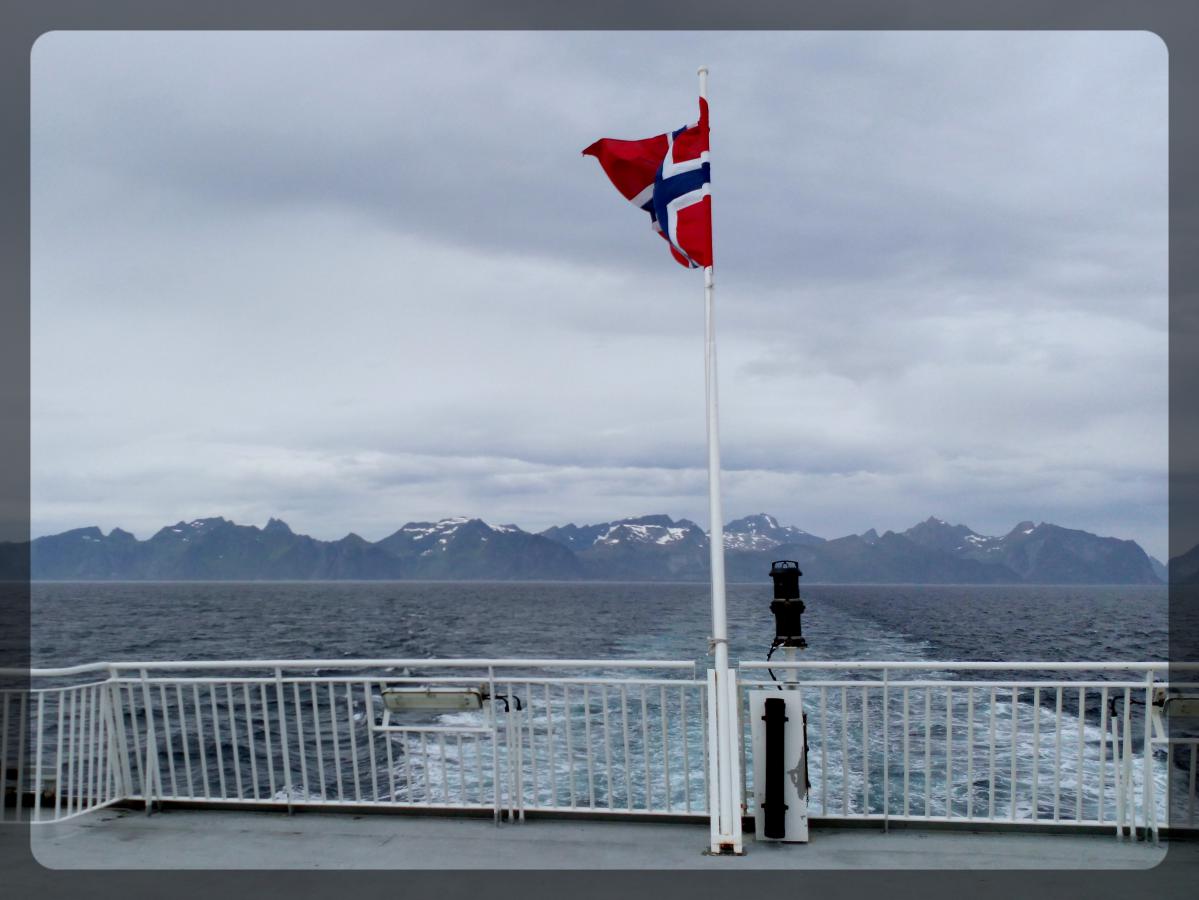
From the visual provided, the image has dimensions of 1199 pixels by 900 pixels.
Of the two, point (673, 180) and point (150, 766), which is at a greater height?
point (673, 180)

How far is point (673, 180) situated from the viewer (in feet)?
20.0

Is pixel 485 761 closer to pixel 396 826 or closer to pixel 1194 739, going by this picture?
pixel 396 826

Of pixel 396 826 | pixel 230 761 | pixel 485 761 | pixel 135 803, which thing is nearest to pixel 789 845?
pixel 396 826

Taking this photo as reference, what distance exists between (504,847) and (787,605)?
2.12m

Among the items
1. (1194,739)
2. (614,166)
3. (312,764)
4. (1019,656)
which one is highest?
(614,166)

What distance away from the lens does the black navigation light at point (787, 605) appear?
553cm

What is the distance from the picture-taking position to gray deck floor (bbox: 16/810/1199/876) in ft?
16.5

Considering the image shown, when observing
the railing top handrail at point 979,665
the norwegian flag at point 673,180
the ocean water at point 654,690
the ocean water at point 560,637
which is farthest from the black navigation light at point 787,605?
the ocean water at point 560,637

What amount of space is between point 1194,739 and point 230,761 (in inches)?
600

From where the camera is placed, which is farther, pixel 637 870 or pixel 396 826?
pixel 396 826

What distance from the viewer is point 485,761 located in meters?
13.1

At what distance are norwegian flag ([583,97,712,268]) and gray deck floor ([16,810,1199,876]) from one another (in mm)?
3454

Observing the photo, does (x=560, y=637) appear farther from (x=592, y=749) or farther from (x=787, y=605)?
(x=787, y=605)

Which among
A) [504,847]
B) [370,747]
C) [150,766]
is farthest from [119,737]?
[504,847]
